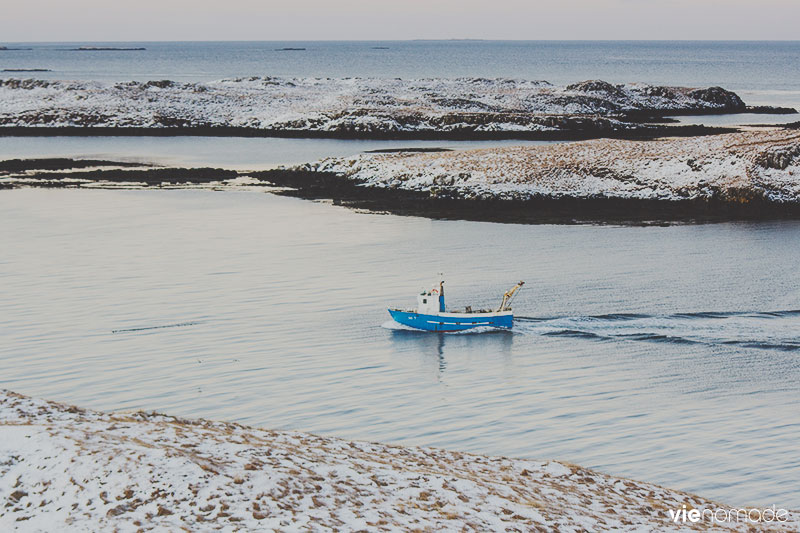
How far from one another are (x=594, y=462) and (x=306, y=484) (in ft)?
24.1

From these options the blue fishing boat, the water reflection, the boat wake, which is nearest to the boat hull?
the blue fishing boat

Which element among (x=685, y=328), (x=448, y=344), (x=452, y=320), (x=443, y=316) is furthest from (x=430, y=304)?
(x=685, y=328)

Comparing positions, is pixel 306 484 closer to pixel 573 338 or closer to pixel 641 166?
pixel 573 338

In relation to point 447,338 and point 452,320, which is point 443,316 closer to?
point 452,320

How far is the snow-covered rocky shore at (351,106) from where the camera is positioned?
309 ft

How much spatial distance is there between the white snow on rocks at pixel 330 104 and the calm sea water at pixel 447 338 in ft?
166

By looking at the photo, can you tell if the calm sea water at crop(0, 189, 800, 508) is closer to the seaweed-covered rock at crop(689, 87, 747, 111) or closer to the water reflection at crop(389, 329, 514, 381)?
the water reflection at crop(389, 329, 514, 381)

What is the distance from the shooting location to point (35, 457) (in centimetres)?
1366

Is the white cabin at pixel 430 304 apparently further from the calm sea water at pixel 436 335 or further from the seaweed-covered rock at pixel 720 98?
the seaweed-covered rock at pixel 720 98

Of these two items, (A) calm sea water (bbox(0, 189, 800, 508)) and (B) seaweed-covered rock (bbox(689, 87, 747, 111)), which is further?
(B) seaweed-covered rock (bbox(689, 87, 747, 111))

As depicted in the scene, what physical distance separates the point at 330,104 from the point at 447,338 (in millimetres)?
87849

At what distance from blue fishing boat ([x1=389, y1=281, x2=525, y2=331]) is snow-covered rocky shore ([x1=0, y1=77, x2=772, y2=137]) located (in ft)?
203

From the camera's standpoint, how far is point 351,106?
356 ft

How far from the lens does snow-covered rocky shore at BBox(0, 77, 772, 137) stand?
94.1m
